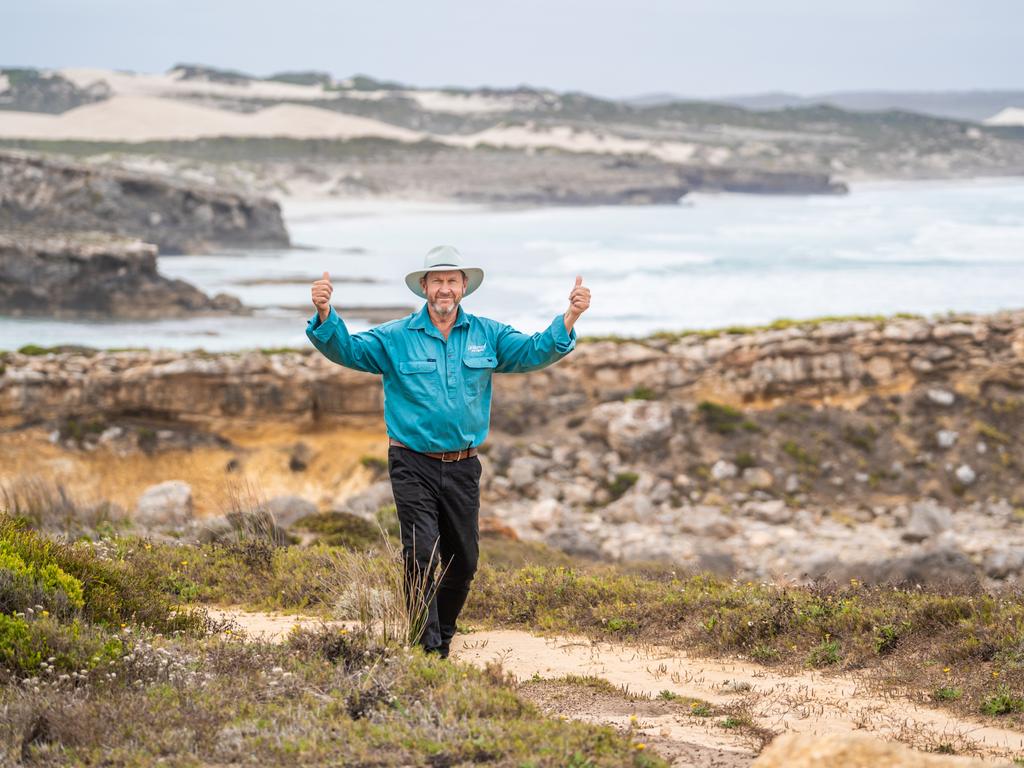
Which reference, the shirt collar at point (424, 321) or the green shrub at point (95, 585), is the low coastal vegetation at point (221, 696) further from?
the shirt collar at point (424, 321)

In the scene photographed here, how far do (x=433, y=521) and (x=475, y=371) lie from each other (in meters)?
0.77

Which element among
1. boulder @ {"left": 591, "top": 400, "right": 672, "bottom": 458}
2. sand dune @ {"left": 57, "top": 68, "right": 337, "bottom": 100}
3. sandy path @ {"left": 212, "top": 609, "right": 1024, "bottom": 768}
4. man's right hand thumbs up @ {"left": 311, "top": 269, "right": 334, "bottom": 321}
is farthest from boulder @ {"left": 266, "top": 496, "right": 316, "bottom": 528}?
sand dune @ {"left": 57, "top": 68, "right": 337, "bottom": 100}

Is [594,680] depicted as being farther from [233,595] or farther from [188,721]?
[233,595]

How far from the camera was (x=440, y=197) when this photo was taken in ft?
263

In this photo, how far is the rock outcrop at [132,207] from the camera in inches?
1702

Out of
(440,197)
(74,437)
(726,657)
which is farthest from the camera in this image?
(440,197)

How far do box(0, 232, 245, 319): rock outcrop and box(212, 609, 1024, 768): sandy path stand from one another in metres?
31.2

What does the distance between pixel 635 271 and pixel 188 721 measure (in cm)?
4154

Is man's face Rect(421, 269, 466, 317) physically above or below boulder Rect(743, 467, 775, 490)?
above

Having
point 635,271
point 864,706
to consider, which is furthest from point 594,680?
point 635,271

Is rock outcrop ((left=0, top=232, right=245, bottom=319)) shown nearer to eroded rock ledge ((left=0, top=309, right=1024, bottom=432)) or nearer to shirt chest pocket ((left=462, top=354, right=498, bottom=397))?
eroded rock ledge ((left=0, top=309, right=1024, bottom=432))

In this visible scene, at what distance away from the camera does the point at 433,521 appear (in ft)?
17.9

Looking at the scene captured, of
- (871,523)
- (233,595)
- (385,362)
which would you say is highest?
(385,362)

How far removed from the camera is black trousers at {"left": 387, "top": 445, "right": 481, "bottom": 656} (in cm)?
540
